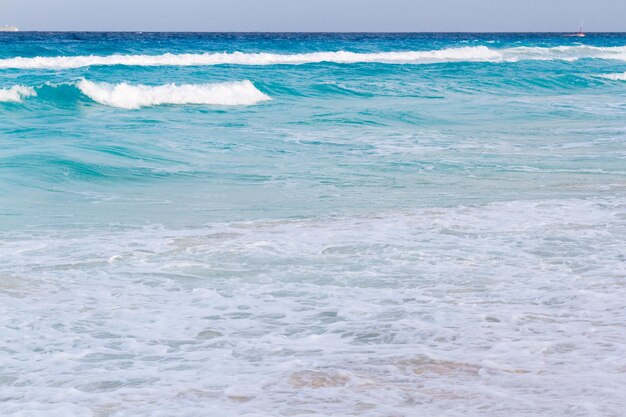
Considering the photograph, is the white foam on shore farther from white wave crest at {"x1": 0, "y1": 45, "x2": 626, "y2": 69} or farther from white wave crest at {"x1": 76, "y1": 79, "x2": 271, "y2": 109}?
white wave crest at {"x1": 0, "y1": 45, "x2": 626, "y2": 69}

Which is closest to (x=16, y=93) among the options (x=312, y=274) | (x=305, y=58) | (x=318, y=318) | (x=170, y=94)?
(x=170, y=94)

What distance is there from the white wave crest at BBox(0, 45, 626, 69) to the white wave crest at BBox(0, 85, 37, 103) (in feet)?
49.0

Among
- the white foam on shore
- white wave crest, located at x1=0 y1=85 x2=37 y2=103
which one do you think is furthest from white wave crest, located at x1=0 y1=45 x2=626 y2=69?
the white foam on shore

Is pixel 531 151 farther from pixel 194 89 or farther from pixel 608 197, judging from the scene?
pixel 194 89

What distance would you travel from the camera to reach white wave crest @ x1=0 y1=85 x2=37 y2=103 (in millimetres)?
18608

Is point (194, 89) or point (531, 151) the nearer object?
point (531, 151)

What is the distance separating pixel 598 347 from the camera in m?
4.22

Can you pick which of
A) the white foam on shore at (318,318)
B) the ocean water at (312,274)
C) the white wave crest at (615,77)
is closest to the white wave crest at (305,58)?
the white wave crest at (615,77)

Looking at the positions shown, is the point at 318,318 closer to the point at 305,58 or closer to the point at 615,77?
the point at 615,77

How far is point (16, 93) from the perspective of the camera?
62.1 ft

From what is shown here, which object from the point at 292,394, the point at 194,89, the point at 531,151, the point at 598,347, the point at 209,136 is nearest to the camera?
the point at 292,394

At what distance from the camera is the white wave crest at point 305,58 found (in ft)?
119

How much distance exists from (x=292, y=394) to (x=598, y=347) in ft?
4.95

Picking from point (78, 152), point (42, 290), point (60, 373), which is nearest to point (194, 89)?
point (78, 152)
